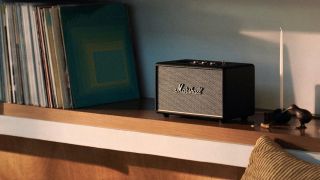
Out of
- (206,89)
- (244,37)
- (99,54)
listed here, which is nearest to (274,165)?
(206,89)

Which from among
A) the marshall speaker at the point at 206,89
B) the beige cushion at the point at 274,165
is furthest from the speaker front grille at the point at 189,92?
the beige cushion at the point at 274,165

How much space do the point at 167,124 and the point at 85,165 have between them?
46cm

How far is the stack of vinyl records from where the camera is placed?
1.79 m

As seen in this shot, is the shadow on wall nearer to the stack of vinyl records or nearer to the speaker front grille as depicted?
the speaker front grille

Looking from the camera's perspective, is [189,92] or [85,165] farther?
[85,165]

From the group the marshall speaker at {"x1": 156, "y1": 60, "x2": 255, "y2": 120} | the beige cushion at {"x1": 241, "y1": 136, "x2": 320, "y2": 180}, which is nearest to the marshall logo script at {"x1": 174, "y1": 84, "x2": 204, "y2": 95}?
the marshall speaker at {"x1": 156, "y1": 60, "x2": 255, "y2": 120}

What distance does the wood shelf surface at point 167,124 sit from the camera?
1.46 metres

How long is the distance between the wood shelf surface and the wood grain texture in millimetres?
163

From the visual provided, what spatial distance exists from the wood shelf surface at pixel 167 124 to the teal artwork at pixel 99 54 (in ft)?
0.13

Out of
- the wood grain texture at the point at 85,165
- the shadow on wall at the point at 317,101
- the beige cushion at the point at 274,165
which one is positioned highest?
the shadow on wall at the point at 317,101

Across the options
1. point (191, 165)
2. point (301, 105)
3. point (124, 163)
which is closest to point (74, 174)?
point (124, 163)

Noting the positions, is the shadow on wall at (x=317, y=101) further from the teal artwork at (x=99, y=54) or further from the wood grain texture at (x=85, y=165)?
the teal artwork at (x=99, y=54)

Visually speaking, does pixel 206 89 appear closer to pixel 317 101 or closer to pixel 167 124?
pixel 167 124

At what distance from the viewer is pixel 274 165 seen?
139 cm
